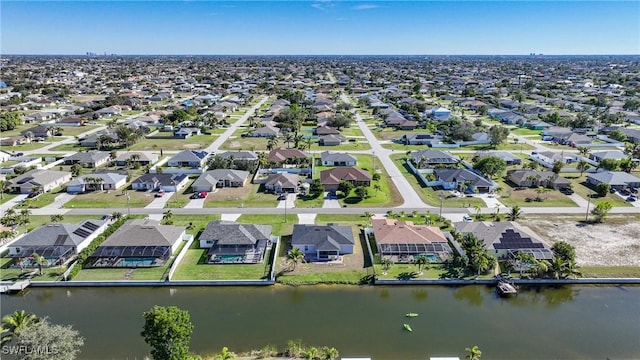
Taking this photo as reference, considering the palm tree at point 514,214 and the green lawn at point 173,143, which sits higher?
the green lawn at point 173,143

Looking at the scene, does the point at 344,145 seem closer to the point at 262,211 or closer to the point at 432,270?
the point at 262,211

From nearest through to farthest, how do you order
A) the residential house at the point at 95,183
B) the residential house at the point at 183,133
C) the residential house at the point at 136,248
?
the residential house at the point at 136,248 < the residential house at the point at 95,183 < the residential house at the point at 183,133

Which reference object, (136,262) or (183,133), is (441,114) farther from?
(136,262)

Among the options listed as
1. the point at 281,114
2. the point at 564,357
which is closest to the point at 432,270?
the point at 564,357

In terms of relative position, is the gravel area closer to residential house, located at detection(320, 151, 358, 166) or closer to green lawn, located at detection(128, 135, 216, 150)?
residential house, located at detection(320, 151, 358, 166)

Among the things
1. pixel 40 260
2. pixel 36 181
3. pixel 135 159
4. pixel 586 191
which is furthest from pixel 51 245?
pixel 586 191

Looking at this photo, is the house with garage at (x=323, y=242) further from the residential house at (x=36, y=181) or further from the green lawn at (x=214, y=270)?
the residential house at (x=36, y=181)

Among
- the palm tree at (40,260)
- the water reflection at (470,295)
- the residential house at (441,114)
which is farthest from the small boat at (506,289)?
the residential house at (441,114)
